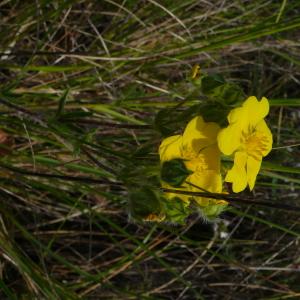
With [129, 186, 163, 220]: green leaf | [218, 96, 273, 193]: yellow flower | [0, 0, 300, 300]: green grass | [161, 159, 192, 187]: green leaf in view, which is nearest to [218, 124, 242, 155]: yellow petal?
[218, 96, 273, 193]: yellow flower

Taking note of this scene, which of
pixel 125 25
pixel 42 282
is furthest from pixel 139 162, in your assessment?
pixel 125 25

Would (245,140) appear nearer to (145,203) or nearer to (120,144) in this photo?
(145,203)

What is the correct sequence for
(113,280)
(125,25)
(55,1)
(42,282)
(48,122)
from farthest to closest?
(113,280), (125,25), (55,1), (42,282), (48,122)

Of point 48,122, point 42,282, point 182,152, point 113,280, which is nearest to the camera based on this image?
point 182,152

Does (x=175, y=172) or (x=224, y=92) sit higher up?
(x=224, y=92)

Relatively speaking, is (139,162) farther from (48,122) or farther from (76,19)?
(76,19)

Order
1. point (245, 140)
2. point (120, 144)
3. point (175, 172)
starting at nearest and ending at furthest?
point (175, 172)
point (245, 140)
point (120, 144)

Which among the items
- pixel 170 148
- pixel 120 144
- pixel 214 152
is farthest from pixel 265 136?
pixel 120 144

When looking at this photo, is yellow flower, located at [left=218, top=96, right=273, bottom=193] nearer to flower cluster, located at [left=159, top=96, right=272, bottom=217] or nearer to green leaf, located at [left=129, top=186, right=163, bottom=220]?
flower cluster, located at [left=159, top=96, right=272, bottom=217]
